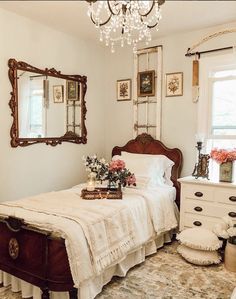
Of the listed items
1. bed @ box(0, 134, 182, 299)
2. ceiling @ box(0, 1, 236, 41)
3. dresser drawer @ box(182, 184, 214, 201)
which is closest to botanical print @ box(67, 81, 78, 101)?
ceiling @ box(0, 1, 236, 41)

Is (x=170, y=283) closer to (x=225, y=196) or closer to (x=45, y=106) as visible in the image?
(x=225, y=196)

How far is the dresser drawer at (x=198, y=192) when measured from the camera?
3.06 metres

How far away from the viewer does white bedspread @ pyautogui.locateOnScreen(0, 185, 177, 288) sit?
6.81 ft

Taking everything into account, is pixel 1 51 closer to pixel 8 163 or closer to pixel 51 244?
pixel 8 163

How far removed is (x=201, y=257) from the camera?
9.13 feet

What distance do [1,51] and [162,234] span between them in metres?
2.56

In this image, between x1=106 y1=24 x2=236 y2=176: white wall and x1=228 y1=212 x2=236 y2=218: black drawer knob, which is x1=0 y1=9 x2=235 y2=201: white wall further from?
x1=228 y1=212 x2=236 y2=218: black drawer knob

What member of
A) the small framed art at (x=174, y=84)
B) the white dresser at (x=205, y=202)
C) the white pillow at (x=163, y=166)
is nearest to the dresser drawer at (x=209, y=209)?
the white dresser at (x=205, y=202)

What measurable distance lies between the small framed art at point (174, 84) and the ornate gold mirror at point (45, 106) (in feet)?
3.61

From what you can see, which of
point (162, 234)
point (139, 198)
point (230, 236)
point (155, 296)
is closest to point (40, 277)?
point (155, 296)

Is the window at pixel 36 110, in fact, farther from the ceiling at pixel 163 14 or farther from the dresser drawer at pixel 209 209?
the dresser drawer at pixel 209 209

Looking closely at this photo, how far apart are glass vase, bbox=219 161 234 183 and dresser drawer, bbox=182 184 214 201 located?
182 millimetres

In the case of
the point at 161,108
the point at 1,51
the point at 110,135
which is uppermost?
the point at 1,51

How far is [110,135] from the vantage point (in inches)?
170
